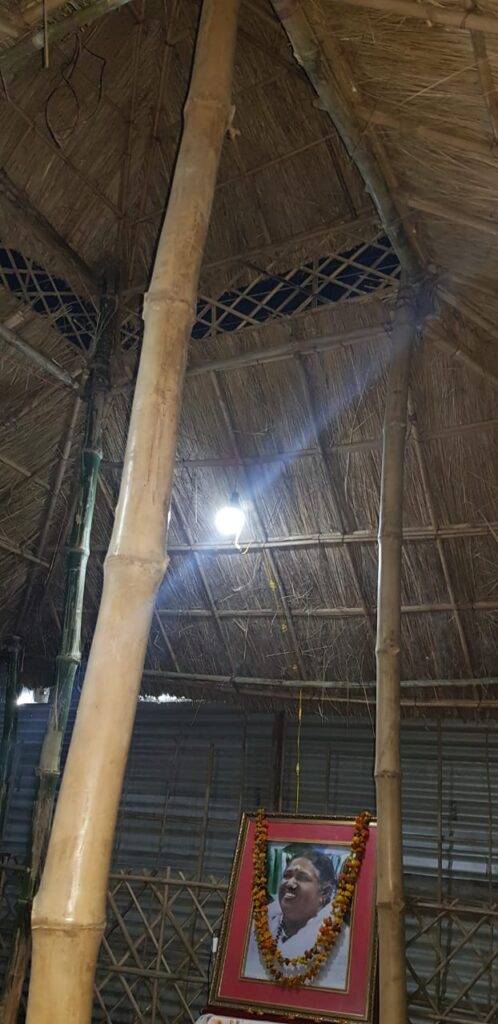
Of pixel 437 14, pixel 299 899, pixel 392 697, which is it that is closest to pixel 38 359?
pixel 392 697

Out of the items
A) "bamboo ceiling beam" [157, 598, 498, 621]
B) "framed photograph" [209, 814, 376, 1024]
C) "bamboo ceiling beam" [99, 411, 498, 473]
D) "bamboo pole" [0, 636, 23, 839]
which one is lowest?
"framed photograph" [209, 814, 376, 1024]

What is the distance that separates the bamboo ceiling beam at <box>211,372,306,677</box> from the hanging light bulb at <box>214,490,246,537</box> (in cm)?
13

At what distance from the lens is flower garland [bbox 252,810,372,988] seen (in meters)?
4.59

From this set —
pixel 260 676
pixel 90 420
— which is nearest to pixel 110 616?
pixel 90 420

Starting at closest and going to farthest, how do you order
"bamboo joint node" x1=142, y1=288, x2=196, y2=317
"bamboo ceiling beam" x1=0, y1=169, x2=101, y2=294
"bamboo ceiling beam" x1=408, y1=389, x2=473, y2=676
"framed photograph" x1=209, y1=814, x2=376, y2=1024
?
1. "bamboo joint node" x1=142, y1=288, x2=196, y2=317
2. "framed photograph" x1=209, y1=814, x2=376, y2=1024
3. "bamboo ceiling beam" x1=0, y1=169, x2=101, y2=294
4. "bamboo ceiling beam" x1=408, y1=389, x2=473, y2=676

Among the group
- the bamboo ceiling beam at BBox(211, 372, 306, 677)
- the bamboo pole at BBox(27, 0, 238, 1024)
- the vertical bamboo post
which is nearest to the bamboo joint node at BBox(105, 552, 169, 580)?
the bamboo pole at BBox(27, 0, 238, 1024)

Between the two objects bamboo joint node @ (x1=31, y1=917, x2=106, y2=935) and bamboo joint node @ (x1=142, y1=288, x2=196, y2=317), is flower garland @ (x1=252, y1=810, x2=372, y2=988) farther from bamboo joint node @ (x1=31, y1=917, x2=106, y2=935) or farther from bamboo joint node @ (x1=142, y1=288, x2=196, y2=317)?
bamboo joint node @ (x1=142, y1=288, x2=196, y2=317)

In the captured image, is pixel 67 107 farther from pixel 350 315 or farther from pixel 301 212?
pixel 350 315

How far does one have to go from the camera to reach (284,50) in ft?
16.4

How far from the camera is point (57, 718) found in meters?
5.15

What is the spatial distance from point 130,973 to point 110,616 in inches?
214

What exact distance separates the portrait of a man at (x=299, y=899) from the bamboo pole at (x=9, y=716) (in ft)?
9.96

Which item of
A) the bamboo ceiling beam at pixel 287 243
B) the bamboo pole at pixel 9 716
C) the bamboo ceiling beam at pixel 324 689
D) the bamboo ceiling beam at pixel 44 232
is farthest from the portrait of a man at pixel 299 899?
the bamboo ceiling beam at pixel 44 232

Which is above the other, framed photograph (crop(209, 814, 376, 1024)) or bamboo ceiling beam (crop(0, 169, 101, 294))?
bamboo ceiling beam (crop(0, 169, 101, 294))
